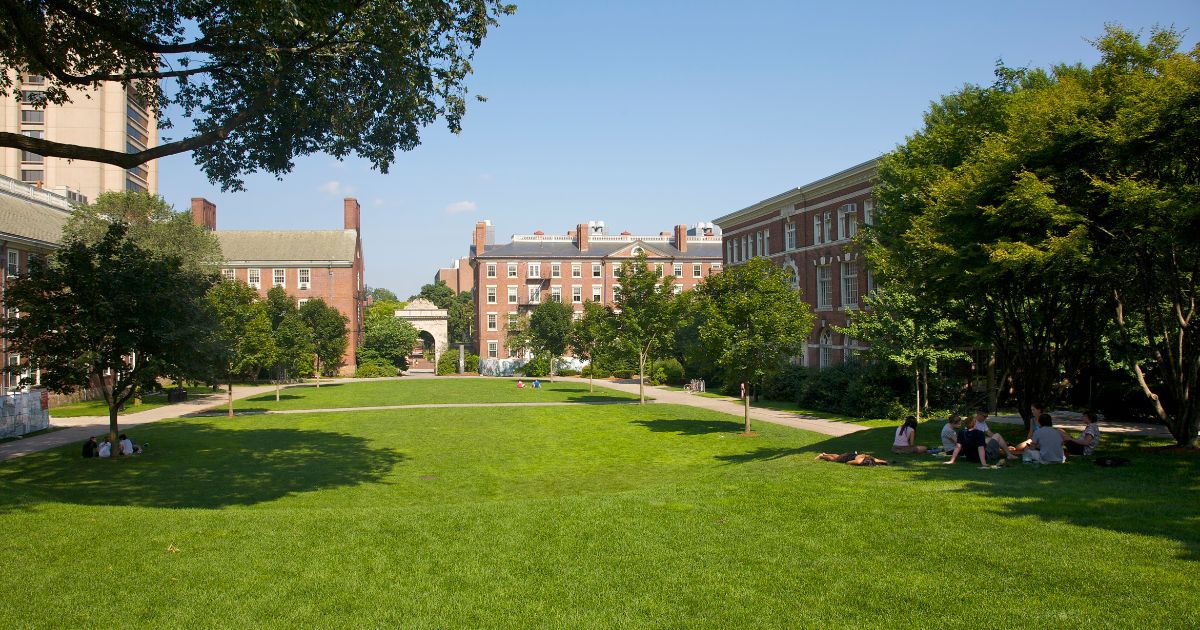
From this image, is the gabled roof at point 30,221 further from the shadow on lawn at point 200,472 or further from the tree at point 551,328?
the tree at point 551,328

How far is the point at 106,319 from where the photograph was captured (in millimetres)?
20516

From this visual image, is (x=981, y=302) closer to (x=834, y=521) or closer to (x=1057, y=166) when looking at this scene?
(x=1057, y=166)

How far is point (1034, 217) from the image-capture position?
14.4 m

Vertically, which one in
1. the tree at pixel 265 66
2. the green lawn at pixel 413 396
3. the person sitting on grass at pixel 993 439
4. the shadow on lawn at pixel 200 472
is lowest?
the green lawn at pixel 413 396

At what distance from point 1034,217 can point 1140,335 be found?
11350 mm

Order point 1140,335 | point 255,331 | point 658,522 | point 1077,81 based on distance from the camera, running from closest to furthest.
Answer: point 658,522 < point 1077,81 < point 1140,335 < point 255,331

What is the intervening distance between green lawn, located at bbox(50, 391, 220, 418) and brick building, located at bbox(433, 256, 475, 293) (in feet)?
250

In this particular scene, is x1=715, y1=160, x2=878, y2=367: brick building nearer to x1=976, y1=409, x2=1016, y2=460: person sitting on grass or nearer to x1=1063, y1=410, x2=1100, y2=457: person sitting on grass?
x1=1063, y1=410, x2=1100, y2=457: person sitting on grass

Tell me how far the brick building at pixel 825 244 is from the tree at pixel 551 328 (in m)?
20.4

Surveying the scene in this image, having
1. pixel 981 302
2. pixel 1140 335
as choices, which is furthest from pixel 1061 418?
pixel 981 302

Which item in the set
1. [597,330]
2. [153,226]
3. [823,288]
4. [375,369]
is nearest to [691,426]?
[597,330]

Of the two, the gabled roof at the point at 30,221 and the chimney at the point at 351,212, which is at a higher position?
the chimney at the point at 351,212

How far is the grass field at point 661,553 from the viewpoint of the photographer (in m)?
6.77

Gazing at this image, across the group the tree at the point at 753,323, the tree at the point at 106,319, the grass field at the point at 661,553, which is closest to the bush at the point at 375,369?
the tree at the point at 106,319
